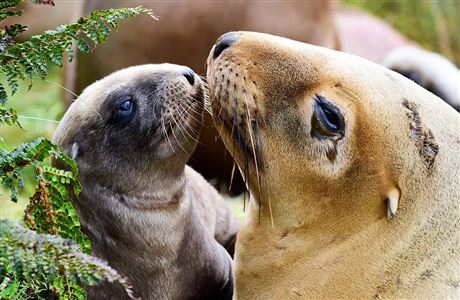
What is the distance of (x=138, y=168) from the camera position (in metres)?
4.45

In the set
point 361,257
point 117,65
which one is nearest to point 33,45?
point 361,257

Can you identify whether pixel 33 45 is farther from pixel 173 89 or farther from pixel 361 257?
pixel 361 257

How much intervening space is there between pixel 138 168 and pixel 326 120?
1039 millimetres

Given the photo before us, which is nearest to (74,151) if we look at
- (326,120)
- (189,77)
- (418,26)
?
(189,77)

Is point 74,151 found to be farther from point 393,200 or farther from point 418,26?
point 418,26

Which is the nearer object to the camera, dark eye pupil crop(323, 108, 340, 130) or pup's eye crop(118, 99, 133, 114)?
dark eye pupil crop(323, 108, 340, 130)

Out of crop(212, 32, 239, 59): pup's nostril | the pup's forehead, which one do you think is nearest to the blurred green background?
the pup's forehead

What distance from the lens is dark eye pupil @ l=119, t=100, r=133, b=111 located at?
4434 millimetres

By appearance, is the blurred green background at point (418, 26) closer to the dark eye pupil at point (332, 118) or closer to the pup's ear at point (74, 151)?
the pup's ear at point (74, 151)

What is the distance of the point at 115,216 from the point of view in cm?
450

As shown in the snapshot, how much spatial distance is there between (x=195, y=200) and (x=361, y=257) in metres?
1.43

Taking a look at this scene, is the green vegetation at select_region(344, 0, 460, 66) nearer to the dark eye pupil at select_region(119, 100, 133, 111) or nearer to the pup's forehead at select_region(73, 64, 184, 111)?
the pup's forehead at select_region(73, 64, 184, 111)

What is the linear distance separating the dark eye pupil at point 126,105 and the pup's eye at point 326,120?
38.7 inches

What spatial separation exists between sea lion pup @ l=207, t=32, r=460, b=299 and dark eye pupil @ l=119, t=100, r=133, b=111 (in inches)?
20.8
